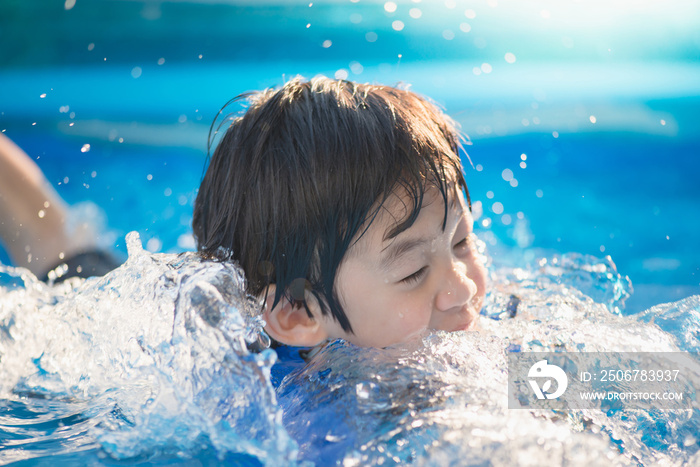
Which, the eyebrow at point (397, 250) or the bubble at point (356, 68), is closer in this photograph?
the eyebrow at point (397, 250)

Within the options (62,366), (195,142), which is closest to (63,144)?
(195,142)

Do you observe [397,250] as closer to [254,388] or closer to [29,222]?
[254,388]

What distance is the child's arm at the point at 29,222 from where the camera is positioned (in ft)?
5.27

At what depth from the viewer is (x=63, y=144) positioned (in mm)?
3148

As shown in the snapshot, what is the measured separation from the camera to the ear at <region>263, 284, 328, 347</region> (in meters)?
1.03

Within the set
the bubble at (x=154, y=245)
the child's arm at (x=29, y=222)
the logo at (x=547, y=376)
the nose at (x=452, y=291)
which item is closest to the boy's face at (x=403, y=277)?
the nose at (x=452, y=291)

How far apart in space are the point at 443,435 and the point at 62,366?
0.74 m

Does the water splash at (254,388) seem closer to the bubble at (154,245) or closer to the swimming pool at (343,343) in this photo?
the swimming pool at (343,343)

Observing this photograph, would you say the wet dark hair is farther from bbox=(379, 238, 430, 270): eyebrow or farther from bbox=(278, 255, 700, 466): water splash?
bbox=(278, 255, 700, 466): water splash

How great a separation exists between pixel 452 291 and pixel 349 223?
7.5 inches

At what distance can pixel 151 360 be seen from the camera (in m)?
1.01

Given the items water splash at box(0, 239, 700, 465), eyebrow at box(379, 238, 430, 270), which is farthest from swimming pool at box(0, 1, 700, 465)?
eyebrow at box(379, 238, 430, 270)

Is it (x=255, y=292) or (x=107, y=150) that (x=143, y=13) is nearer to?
(x=107, y=150)

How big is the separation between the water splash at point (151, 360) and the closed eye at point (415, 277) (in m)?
0.24
